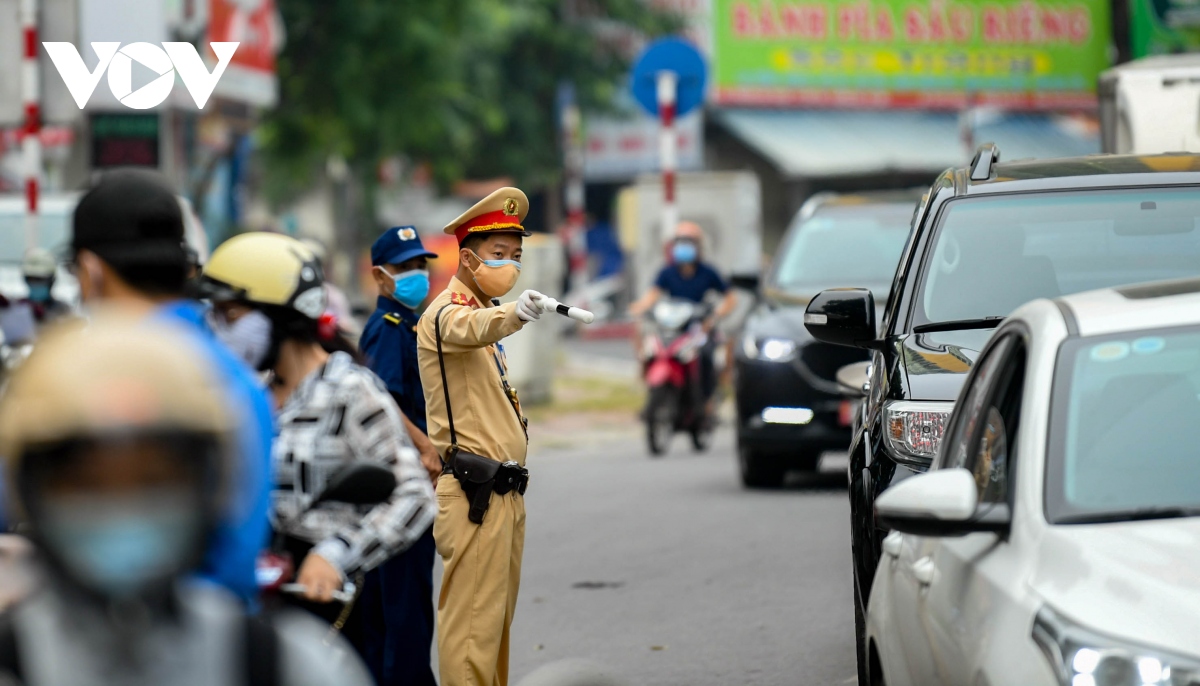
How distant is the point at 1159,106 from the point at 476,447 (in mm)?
9209

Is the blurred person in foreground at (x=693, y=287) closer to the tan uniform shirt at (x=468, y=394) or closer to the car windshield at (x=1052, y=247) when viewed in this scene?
the car windshield at (x=1052, y=247)

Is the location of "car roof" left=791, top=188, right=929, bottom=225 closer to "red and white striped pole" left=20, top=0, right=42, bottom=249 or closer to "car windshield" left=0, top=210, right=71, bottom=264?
"red and white striped pole" left=20, top=0, right=42, bottom=249

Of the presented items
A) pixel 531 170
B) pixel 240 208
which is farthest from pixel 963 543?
pixel 531 170

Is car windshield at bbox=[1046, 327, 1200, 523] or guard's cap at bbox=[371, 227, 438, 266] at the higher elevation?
guard's cap at bbox=[371, 227, 438, 266]

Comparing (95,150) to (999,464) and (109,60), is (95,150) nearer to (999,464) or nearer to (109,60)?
(109,60)

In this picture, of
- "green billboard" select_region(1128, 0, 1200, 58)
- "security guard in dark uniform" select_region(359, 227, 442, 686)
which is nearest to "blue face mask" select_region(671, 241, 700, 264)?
"green billboard" select_region(1128, 0, 1200, 58)

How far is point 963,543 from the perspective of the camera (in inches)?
158

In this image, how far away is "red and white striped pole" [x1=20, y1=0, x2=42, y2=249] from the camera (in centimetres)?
1169

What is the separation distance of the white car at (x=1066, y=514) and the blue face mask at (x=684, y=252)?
11.7 m

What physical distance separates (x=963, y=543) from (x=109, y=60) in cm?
1243

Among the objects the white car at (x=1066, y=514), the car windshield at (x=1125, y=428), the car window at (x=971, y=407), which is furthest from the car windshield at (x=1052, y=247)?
the car windshield at (x=1125, y=428)

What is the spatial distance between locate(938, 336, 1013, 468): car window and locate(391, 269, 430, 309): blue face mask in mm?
2412

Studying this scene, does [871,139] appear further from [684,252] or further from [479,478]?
[479,478]

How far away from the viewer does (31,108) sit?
38.7 ft
